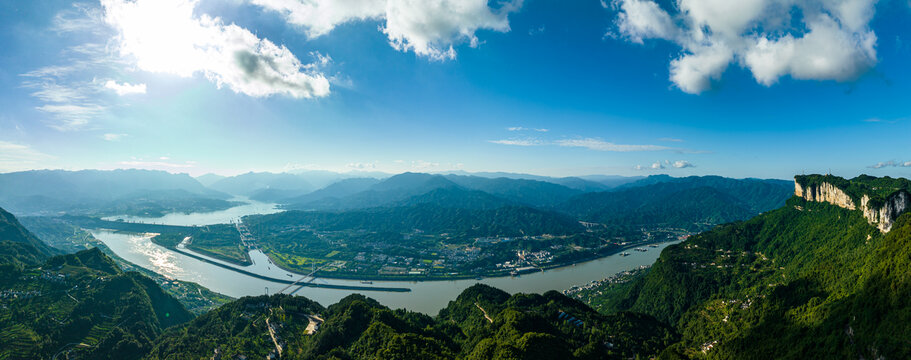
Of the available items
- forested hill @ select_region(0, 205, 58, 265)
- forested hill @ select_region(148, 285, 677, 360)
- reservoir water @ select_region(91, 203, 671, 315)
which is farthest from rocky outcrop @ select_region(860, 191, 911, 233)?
forested hill @ select_region(0, 205, 58, 265)

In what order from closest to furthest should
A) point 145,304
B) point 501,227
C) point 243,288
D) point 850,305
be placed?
point 850,305 → point 145,304 → point 243,288 → point 501,227

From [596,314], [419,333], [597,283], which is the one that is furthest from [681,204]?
[419,333]

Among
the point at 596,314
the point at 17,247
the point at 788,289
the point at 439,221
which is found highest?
the point at 788,289

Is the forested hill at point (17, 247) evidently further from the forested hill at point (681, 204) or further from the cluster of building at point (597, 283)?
the forested hill at point (681, 204)

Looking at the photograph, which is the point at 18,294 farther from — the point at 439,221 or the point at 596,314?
the point at 439,221

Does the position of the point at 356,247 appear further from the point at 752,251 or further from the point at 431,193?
the point at 431,193

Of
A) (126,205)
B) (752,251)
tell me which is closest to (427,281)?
(752,251)

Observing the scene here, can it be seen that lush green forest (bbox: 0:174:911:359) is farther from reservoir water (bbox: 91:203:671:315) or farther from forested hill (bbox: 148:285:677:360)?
reservoir water (bbox: 91:203:671:315)
